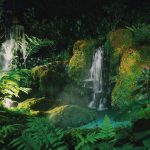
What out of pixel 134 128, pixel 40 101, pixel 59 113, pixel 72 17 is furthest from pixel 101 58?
pixel 134 128

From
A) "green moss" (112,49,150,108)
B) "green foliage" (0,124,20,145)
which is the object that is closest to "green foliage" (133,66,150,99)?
"green foliage" (0,124,20,145)

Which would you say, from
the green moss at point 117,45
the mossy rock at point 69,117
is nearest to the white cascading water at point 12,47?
the green moss at point 117,45

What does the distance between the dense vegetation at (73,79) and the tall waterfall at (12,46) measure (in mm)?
292

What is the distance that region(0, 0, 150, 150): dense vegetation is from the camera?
2559mm

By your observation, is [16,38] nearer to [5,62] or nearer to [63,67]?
[5,62]

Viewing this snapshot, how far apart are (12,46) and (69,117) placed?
26.9ft

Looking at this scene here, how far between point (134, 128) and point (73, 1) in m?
15.9

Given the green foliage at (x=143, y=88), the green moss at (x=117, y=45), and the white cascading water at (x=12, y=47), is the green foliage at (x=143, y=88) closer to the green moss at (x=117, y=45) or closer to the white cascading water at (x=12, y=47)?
the green moss at (x=117, y=45)

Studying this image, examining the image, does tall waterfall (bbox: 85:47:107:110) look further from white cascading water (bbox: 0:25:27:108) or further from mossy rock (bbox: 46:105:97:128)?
white cascading water (bbox: 0:25:27:108)

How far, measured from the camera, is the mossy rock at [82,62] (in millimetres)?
12680

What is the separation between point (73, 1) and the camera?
696 inches

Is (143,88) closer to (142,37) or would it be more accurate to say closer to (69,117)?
(69,117)

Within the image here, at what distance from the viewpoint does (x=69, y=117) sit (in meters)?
8.63

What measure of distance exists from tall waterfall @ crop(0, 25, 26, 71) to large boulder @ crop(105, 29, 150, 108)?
4502 mm
